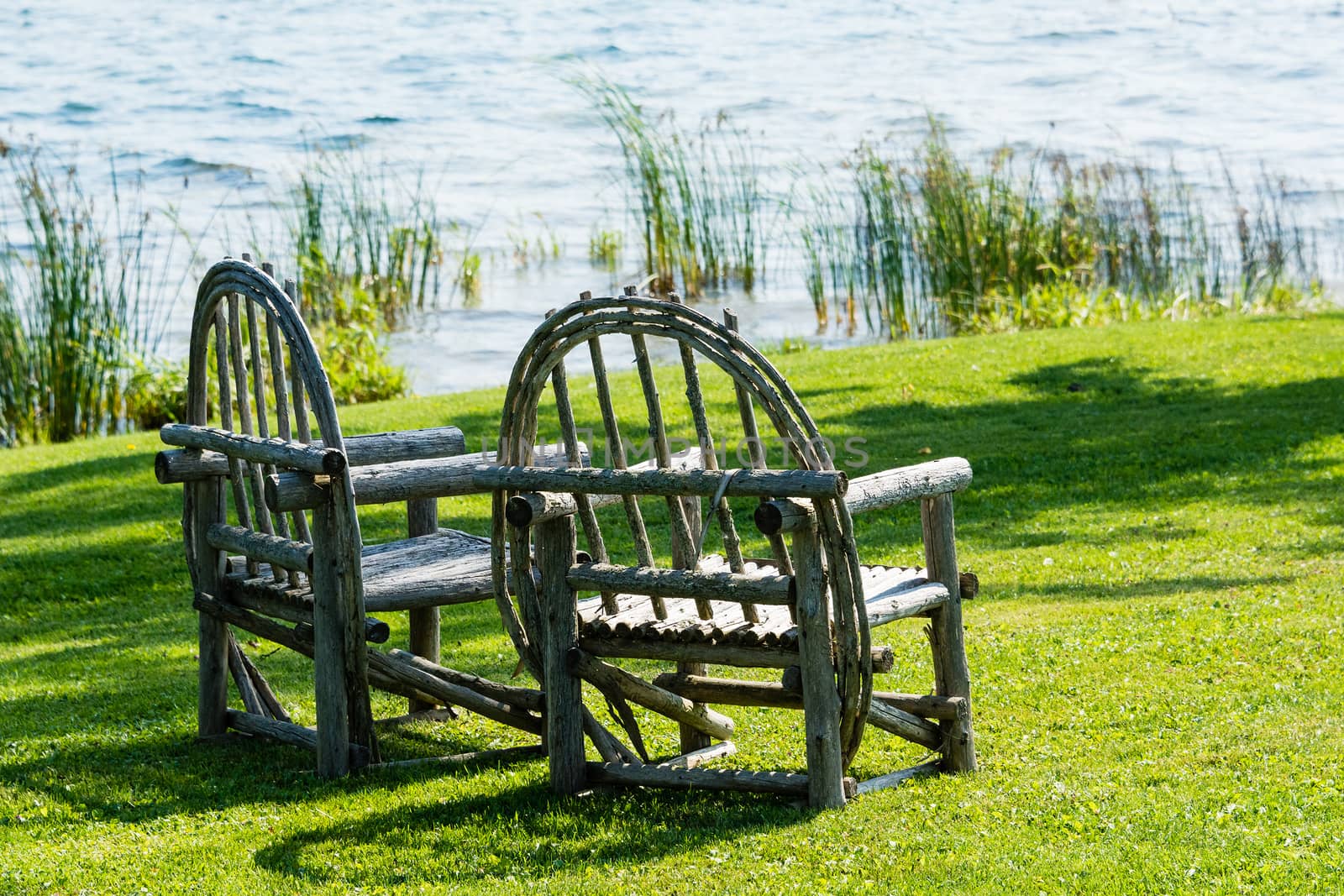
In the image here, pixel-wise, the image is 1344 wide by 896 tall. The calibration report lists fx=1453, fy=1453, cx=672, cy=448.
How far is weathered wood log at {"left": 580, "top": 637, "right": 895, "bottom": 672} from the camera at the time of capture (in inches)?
165

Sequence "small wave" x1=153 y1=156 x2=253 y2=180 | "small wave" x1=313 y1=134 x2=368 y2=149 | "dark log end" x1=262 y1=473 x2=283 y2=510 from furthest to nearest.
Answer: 1. "small wave" x1=313 y1=134 x2=368 y2=149
2. "small wave" x1=153 y1=156 x2=253 y2=180
3. "dark log end" x1=262 y1=473 x2=283 y2=510

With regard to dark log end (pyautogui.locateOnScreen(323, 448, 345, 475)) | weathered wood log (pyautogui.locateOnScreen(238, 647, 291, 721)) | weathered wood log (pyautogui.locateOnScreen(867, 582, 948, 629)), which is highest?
dark log end (pyautogui.locateOnScreen(323, 448, 345, 475))

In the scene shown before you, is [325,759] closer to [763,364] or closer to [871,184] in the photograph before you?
[763,364]

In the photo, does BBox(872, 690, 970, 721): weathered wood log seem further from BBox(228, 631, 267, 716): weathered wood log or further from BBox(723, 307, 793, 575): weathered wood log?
BBox(228, 631, 267, 716): weathered wood log

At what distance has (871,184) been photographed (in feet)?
50.7

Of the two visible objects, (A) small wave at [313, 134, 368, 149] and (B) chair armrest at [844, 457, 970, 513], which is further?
(A) small wave at [313, 134, 368, 149]

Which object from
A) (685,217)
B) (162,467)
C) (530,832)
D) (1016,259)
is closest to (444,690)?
(530,832)

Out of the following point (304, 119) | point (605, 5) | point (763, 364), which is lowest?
point (763, 364)

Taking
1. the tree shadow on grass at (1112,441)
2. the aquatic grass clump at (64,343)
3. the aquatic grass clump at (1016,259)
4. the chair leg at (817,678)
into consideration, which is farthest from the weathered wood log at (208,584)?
the aquatic grass clump at (1016,259)

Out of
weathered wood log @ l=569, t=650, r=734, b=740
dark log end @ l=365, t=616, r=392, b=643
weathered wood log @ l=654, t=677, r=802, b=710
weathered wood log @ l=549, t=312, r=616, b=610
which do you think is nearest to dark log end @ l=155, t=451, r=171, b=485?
dark log end @ l=365, t=616, r=392, b=643

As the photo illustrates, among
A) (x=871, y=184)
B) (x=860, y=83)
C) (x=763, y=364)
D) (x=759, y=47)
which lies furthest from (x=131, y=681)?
(x=759, y=47)

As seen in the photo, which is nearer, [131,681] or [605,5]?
[131,681]

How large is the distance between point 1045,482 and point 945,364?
3.44m

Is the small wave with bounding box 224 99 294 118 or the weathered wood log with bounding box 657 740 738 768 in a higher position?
the small wave with bounding box 224 99 294 118
